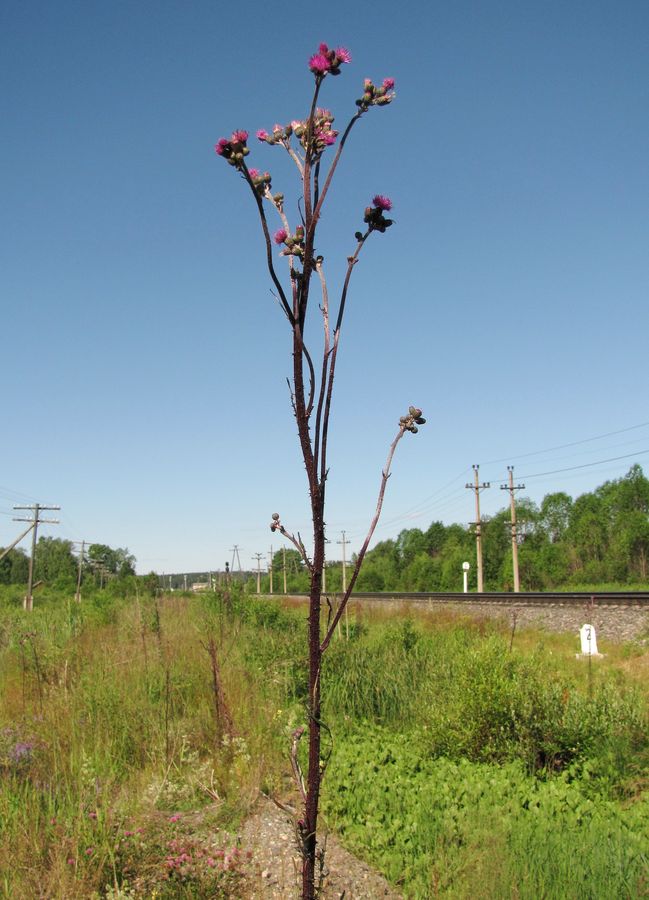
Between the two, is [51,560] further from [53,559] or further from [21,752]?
[21,752]

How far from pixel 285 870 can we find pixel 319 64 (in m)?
3.91

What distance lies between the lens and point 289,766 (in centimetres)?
555

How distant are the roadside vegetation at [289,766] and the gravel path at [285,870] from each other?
0.34 feet

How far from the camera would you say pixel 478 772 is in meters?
5.73

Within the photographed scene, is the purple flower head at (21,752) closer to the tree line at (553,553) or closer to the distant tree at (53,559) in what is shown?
the tree line at (553,553)

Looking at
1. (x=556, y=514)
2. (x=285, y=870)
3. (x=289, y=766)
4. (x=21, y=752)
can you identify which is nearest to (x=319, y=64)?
(x=285, y=870)

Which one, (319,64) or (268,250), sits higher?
(319,64)

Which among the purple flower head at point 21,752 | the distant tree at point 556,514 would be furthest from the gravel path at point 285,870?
the distant tree at point 556,514

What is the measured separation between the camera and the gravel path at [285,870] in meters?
3.55

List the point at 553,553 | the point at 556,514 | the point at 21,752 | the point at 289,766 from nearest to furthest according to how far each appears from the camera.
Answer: the point at 21,752, the point at 289,766, the point at 553,553, the point at 556,514

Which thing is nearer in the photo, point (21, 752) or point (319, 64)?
point (319, 64)

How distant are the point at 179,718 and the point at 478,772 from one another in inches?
101

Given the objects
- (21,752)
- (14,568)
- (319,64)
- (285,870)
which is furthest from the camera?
(14,568)

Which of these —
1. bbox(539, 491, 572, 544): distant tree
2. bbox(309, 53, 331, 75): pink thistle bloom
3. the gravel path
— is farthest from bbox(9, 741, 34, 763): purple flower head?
bbox(539, 491, 572, 544): distant tree
